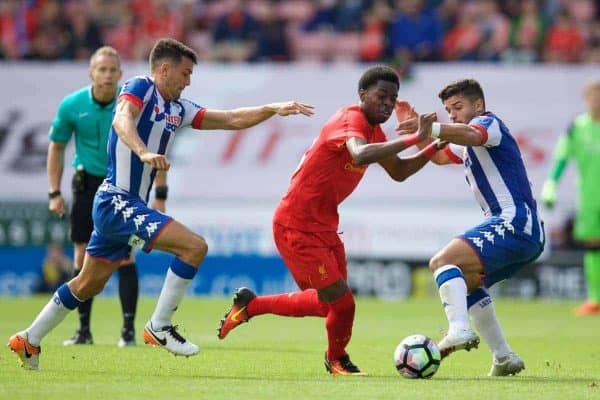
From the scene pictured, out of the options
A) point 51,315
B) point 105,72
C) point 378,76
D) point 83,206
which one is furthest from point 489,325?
point 105,72

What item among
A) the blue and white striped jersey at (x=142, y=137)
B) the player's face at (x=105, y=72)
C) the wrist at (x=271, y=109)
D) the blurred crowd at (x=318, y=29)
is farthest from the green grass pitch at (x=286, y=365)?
the blurred crowd at (x=318, y=29)

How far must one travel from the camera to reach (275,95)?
22.0 meters

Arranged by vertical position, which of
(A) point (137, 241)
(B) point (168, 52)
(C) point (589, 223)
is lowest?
(C) point (589, 223)

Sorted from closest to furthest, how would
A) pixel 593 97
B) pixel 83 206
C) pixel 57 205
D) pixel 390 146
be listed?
1. pixel 390 146
2. pixel 57 205
3. pixel 83 206
4. pixel 593 97

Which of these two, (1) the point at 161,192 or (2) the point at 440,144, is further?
(1) the point at 161,192

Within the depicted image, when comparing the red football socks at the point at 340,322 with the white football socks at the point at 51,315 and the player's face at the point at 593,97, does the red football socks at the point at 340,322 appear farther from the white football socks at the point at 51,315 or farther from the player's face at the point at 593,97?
the player's face at the point at 593,97

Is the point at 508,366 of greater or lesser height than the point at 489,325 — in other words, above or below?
below

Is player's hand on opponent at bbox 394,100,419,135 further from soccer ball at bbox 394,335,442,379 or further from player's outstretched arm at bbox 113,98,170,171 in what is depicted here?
player's outstretched arm at bbox 113,98,170,171

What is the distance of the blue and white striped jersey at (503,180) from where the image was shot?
9344 millimetres

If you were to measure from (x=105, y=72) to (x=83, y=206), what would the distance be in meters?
1.34

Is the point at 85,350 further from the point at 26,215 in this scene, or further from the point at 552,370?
the point at 26,215

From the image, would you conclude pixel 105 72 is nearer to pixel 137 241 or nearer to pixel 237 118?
pixel 237 118

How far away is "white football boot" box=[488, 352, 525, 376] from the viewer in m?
9.38

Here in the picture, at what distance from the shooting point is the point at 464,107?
379 inches
